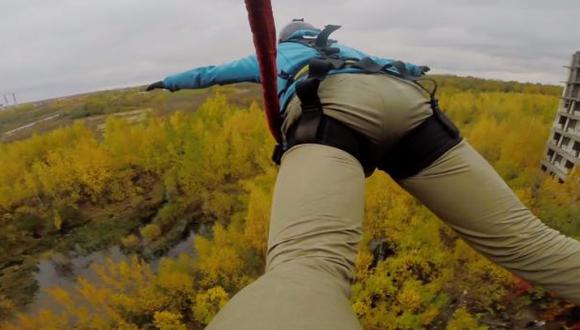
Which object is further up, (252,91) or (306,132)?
(306,132)

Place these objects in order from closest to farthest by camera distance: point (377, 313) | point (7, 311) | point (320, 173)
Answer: point (320, 173) → point (377, 313) → point (7, 311)

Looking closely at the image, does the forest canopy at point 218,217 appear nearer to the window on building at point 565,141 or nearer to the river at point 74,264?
the river at point 74,264

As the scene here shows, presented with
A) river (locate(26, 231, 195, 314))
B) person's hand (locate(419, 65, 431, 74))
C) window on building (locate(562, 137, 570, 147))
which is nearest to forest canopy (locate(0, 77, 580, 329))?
river (locate(26, 231, 195, 314))

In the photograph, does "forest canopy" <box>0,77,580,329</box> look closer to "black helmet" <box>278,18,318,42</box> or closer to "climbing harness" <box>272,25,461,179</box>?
"black helmet" <box>278,18,318,42</box>

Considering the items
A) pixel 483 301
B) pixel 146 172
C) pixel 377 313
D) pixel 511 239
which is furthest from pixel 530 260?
pixel 146 172

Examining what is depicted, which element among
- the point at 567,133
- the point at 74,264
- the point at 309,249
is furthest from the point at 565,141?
the point at 74,264

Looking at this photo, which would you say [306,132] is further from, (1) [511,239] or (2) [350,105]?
(1) [511,239]

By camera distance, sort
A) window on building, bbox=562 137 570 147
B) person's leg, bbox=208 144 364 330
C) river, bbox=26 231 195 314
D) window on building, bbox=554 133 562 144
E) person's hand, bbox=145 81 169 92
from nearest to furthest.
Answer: person's leg, bbox=208 144 364 330
person's hand, bbox=145 81 169 92
window on building, bbox=562 137 570 147
window on building, bbox=554 133 562 144
river, bbox=26 231 195 314

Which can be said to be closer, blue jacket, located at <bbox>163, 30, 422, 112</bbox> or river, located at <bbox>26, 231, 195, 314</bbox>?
blue jacket, located at <bbox>163, 30, 422, 112</bbox>
